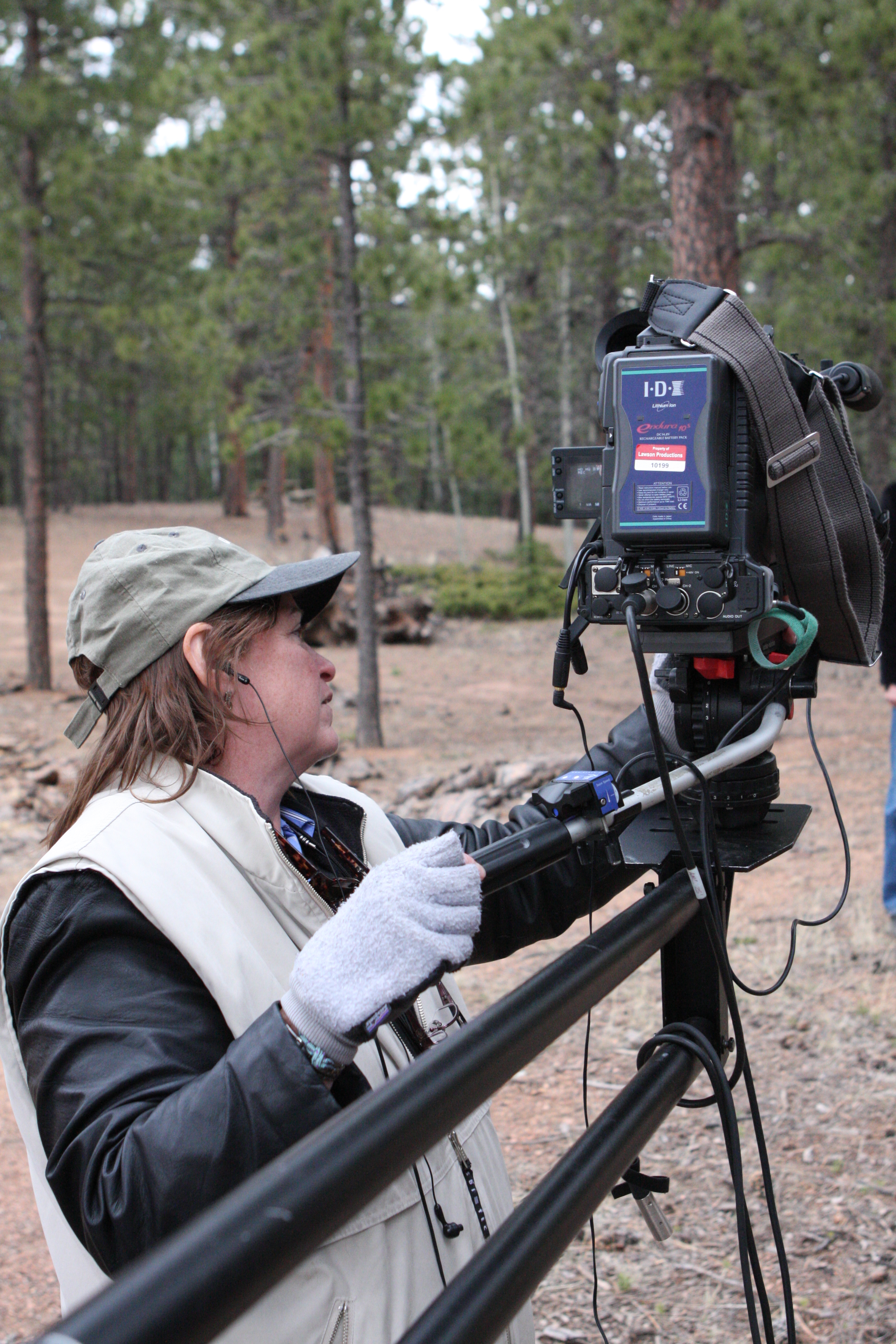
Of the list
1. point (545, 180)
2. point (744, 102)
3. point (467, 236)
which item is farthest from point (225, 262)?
point (744, 102)

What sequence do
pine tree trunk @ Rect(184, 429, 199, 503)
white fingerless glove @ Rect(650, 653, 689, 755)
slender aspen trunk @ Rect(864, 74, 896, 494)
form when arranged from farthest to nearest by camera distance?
pine tree trunk @ Rect(184, 429, 199, 503) → slender aspen trunk @ Rect(864, 74, 896, 494) → white fingerless glove @ Rect(650, 653, 689, 755)

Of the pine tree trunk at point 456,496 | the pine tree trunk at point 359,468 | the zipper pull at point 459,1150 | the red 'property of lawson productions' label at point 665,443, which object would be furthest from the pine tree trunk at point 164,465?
the zipper pull at point 459,1150

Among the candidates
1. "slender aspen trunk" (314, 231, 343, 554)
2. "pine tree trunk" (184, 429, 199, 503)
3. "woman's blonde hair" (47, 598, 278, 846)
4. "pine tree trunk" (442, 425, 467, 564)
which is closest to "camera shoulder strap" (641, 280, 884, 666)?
"woman's blonde hair" (47, 598, 278, 846)

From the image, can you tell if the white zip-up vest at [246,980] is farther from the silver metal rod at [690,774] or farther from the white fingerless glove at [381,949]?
the silver metal rod at [690,774]

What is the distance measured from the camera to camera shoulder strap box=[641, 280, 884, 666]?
148 centimetres

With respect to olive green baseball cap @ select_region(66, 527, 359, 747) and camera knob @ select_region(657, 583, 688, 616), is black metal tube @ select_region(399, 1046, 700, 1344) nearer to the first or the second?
camera knob @ select_region(657, 583, 688, 616)

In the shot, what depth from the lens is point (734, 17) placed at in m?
7.04

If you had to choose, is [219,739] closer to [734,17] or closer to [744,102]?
[734,17]

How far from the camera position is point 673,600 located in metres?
1.51

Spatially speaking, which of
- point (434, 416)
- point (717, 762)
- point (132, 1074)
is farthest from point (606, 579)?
point (434, 416)

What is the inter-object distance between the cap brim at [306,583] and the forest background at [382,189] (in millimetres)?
5786

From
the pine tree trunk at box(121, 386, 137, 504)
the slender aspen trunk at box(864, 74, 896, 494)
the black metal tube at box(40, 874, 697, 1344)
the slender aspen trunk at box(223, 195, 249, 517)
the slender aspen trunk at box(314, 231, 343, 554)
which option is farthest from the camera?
the pine tree trunk at box(121, 386, 137, 504)

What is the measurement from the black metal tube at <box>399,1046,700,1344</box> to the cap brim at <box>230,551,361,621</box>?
0.78 meters

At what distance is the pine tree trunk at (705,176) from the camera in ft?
24.2
